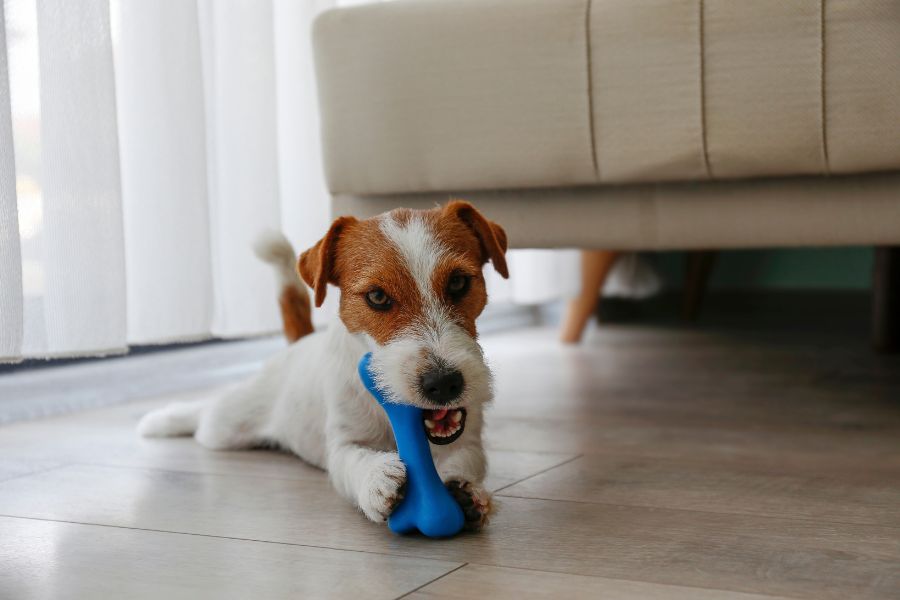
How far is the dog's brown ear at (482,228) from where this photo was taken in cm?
125

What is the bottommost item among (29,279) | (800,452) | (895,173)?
(800,452)

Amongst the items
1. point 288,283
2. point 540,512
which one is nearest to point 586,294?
point 288,283

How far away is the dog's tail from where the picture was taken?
1.65m

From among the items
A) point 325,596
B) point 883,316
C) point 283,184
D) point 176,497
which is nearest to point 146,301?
point 283,184

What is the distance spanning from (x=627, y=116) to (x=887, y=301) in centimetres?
153

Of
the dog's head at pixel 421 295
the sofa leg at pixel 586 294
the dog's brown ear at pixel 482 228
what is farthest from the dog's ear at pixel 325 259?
the sofa leg at pixel 586 294

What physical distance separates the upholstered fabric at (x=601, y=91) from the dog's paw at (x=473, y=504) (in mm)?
722

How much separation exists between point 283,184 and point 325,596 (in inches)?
58.0

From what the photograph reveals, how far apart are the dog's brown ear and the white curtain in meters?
0.70

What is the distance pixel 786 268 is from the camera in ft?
12.2

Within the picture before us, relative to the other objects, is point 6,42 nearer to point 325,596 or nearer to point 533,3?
point 533,3

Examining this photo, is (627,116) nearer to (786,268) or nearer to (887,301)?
(887,301)

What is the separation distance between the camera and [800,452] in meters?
1.51

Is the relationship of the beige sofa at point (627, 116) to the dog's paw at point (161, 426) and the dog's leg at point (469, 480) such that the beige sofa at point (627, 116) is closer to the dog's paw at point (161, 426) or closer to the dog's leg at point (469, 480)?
the dog's paw at point (161, 426)
